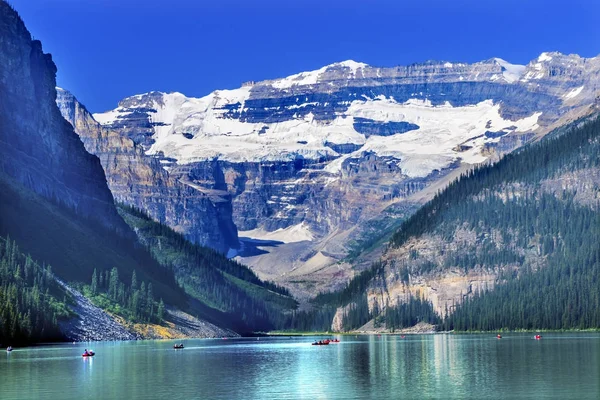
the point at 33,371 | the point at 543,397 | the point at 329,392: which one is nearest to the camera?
the point at 543,397

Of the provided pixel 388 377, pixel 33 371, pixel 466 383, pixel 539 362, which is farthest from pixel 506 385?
pixel 33 371

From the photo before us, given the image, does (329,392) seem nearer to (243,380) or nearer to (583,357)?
(243,380)

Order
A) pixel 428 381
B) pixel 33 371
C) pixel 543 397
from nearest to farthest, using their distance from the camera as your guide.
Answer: pixel 543 397
pixel 428 381
pixel 33 371

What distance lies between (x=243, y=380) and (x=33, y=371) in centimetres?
3440

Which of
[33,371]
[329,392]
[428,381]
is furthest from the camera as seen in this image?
[33,371]

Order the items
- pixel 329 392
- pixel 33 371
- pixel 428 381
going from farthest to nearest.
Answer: pixel 33 371 < pixel 428 381 < pixel 329 392

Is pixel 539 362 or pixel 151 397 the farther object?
pixel 539 362

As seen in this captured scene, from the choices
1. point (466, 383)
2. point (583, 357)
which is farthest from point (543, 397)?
point (583, 357)

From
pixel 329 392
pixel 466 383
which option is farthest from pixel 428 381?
pixel 329 392

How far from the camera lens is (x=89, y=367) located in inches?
7505

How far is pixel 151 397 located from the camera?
14088cm

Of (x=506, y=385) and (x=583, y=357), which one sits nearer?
(x=506, y=385)

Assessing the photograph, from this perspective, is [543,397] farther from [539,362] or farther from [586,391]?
[539,362]

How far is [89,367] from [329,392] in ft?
189
